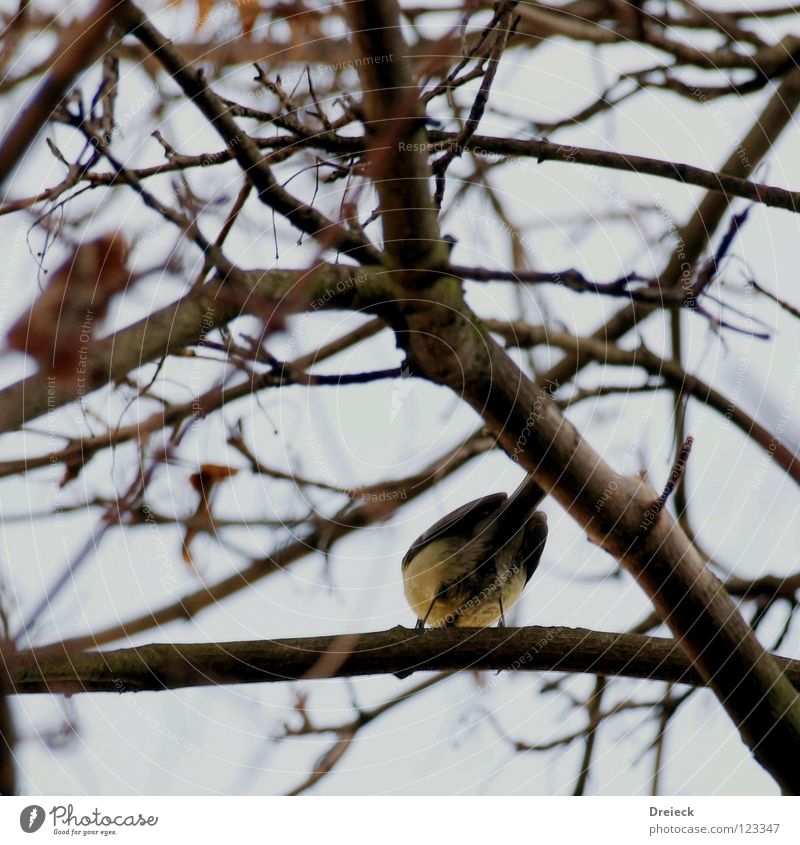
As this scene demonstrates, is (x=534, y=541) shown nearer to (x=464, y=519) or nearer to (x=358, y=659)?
(x=464, y=519)

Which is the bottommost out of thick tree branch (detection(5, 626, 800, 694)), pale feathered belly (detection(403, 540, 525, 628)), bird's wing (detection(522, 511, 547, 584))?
thick tree branch (detection(5, 626, 800, 694))

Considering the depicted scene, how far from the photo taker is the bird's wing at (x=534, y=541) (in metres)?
2.45

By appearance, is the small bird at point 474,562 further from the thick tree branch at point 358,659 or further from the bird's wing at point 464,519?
the thick tree branch at point 358,659

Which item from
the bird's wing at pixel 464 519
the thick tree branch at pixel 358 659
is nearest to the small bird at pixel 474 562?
the bird's wing at pixel 464 519

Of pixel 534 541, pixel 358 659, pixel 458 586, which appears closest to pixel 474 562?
pixel 458 586

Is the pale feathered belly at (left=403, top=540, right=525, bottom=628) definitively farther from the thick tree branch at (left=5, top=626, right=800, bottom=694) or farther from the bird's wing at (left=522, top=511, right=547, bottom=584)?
the thick tree branch at (left=5, top=626, right=800, bottom=694)

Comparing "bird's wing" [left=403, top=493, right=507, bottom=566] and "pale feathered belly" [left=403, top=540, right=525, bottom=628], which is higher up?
"bird's wing" [left=403, top=493, right=507, bottom=566]

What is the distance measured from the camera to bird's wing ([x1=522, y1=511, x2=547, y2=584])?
2.45 metres

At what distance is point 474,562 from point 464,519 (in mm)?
130

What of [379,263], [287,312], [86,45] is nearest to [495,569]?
[379,263]

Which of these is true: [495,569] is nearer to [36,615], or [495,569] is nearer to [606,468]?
[606,468]

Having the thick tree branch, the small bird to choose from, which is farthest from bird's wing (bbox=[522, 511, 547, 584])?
the thick tree branch
